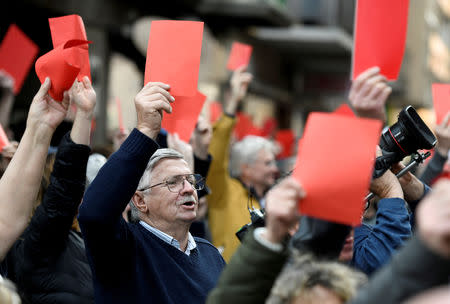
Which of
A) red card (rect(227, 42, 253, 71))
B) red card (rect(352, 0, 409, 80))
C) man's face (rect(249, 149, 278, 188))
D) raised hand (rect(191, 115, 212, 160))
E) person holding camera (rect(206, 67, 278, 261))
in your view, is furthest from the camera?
man's face (rect(249, 149, 278, 188))

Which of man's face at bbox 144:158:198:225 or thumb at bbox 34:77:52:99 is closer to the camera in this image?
thumb at bbox 34:77:52:99

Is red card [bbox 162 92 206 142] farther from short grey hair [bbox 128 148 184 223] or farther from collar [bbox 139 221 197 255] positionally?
collar [bbox 139 221 197 255]

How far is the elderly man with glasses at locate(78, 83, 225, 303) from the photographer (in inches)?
92.8

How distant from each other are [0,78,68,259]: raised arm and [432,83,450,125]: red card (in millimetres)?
1537

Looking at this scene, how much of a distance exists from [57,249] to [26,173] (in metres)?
0.74

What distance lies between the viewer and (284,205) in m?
1.77

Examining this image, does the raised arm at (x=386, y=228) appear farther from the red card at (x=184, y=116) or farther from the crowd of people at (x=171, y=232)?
the red card at (x=184, y=116)

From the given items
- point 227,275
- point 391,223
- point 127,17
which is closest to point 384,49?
point 391,223

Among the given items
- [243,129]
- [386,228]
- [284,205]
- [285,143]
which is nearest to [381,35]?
[386,228]

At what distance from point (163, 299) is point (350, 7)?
1755 centimetres

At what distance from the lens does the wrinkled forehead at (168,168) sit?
3.02 meters

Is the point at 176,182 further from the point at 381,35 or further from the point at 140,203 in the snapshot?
the point at 381,35

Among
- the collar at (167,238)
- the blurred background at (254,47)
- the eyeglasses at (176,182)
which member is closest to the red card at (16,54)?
the blurred background at (254,47)


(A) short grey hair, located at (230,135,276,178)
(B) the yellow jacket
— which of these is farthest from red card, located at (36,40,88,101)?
(A) short grey hair, located at (230,135,276,178)
